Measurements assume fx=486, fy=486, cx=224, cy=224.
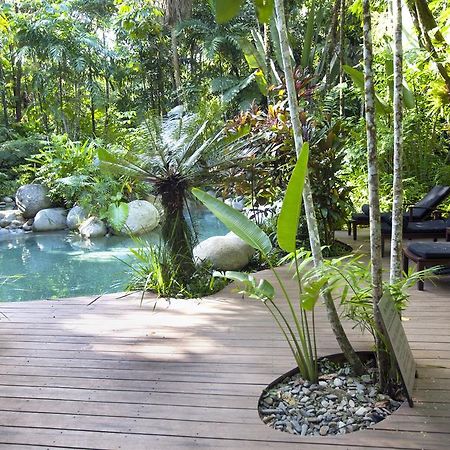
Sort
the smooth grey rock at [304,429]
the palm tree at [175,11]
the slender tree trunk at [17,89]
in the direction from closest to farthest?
the smooth grey rock at [304,429], the palm tree at [175,11], the slender tree trunk at [17,89]

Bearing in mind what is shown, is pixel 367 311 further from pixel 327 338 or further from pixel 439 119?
pixel 439 119

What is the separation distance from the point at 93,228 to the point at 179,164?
5960 millimetres

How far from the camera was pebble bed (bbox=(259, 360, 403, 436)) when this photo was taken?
2.26 m

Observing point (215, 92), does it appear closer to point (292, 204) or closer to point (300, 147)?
point (300, 147)

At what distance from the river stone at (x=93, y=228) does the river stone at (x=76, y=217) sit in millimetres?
391

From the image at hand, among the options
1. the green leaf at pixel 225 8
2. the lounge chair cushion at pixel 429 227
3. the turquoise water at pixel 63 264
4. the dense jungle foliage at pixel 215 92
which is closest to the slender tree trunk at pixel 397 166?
the dense jungle foliage at pixel 215 92

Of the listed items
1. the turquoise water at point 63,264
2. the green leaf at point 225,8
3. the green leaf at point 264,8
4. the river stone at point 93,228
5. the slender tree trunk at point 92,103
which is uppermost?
the slender tree trunk at point 92,103

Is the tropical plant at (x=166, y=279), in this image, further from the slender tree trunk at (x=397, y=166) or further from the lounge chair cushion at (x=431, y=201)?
the lounge chair cushion at (x=431, y=201)

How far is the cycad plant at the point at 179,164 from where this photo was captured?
446 cm

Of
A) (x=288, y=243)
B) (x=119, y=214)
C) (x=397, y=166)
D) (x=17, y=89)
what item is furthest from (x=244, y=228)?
(x=17, y=89)

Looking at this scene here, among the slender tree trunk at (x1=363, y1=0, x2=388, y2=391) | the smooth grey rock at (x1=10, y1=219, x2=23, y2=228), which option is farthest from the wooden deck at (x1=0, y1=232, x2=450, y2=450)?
the smooth grey rock at (x1=10, y1=219, x2=23, y2=228)

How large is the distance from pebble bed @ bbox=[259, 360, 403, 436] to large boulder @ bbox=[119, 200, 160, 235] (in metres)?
7.23

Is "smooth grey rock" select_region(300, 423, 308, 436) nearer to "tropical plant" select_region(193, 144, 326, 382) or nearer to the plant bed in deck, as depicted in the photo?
the plant bed in deck

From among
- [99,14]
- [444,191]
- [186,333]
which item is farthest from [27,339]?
[99,14]
